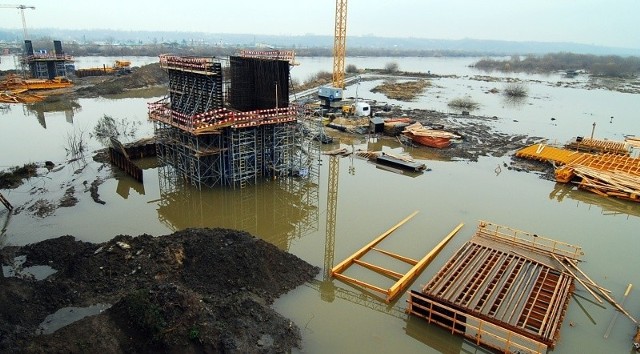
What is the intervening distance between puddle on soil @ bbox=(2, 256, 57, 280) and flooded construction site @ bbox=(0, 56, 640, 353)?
2460 millimetres

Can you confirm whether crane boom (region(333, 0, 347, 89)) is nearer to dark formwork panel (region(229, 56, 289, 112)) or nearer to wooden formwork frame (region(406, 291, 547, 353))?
dark formwork panel (region(229, 56, 289, 112))

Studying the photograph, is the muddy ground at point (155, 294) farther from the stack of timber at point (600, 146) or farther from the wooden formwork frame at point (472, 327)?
the stack of timber at point (600, 146)

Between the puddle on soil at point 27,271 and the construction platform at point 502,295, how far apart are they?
37.7ft

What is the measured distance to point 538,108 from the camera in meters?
51.2

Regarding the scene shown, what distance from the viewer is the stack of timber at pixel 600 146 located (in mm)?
29078

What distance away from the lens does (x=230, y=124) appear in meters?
19.5

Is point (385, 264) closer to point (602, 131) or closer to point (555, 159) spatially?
point (555, 159)

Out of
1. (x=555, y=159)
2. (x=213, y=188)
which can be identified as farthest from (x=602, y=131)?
(x=213, y=188)

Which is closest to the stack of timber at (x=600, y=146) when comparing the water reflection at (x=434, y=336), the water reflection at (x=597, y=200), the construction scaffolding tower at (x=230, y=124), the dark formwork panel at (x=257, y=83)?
the water reflection at (x=597, y=200)

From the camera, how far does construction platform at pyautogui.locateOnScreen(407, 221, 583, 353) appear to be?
427 inches

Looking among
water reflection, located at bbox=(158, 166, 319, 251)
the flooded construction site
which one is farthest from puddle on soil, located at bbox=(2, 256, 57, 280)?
water reflection, located at bbox=(158, 166, 319, 251)

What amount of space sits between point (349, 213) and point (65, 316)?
11.6 metres

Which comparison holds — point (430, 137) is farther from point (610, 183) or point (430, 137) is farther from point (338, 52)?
point (338, 52)

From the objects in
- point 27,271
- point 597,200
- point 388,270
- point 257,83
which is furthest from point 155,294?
point 597,200
